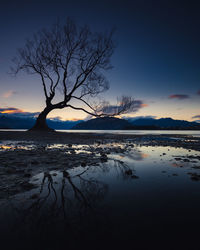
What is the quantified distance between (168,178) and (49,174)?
2.77 meters

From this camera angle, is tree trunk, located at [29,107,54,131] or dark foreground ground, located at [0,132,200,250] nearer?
dark foreground ground, located at [0,132,200,250]

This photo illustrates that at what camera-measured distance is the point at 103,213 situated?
1.77 m

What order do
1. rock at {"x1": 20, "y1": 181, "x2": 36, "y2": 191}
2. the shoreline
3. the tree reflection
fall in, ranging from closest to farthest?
the tree reflection → rock at {"x1": 20, "y1": 181, "x2": 36, "y2": 191} → the shoreline

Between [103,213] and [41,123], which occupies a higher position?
[41,123]

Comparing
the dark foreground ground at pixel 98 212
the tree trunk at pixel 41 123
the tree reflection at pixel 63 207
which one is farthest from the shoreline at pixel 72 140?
the tree reflection at pixel 63 207

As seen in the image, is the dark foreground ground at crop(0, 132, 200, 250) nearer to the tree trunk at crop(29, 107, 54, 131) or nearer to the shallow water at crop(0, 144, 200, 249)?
the shallow water at crop(0, 144, 200, 249)

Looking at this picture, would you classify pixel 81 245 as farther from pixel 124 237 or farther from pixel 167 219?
pixel 167 219

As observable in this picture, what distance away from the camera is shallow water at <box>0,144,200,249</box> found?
1.32m

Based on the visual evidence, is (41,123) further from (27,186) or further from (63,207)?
(63,207)

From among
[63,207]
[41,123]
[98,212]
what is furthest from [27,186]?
[41,123]

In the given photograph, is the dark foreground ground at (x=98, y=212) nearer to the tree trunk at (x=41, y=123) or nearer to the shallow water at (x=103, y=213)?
the shallow water at (x=103, y=213)

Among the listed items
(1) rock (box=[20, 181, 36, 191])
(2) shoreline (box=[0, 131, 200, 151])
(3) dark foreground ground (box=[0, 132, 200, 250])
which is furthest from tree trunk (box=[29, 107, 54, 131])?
(1) rock (box=[20, 181, 36, 191])

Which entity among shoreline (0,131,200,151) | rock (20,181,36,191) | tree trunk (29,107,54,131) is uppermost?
tree trunk (29,107,54,131)

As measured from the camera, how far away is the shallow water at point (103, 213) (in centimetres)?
132
